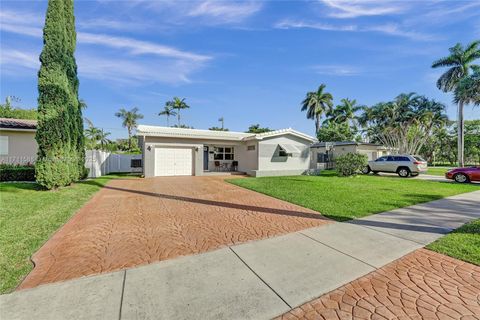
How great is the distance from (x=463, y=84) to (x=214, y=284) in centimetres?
3620

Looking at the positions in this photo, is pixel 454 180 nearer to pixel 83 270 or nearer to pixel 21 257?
pixel 83 270

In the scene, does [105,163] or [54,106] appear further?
[105,163]

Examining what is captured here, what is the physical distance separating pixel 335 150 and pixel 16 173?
3046 centimetres

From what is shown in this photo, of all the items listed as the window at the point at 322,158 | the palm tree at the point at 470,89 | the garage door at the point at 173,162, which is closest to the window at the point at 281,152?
the garage door at the point at 173,162

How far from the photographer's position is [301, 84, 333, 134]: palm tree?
4019 cm

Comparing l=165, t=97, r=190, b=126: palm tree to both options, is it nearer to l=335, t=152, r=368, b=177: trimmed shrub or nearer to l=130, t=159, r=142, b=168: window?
l=130, t=159, r=142, b=168: window

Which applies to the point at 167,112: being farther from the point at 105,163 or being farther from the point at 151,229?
the point at 151,229

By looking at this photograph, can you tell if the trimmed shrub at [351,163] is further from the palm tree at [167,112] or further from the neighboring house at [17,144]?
the palm tree at [167,112]

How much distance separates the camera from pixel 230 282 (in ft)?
10.8

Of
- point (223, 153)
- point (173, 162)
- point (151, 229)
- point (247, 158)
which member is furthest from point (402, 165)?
point (151, 229)

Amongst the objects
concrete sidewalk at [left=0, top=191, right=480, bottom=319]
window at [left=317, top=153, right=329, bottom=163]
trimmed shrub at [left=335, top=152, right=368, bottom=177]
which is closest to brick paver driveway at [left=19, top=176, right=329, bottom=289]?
concrete sidewalk at [left=0, top=191, right=480, bottom=319]

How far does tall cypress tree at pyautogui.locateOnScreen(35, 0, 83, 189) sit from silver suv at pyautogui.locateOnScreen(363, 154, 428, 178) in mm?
23058

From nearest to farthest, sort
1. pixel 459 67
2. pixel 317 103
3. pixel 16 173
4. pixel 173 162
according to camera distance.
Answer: pixel 16 173 → pixel 173 162 → pixel 459 67 → pixel 317 103

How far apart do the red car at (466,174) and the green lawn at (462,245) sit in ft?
42.9
